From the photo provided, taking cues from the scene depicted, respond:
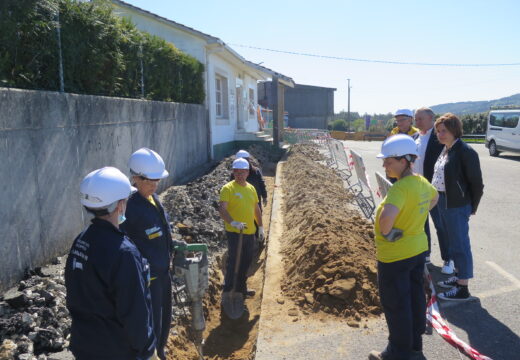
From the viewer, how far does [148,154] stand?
10.3 feet

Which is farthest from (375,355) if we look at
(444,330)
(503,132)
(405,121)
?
(503,132)

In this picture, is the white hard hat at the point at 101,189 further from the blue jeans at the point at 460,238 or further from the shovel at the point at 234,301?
the blue jeans at the point at 460,238

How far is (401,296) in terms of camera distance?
327 centimetres

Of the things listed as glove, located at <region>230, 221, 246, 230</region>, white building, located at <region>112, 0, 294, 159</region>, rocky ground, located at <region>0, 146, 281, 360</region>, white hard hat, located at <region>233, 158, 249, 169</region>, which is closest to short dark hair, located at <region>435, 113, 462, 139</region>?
white hard hat, located at <region>233, 158, 249, 169</region>

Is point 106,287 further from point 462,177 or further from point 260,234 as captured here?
point 260,234

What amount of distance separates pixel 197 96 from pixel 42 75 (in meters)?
8.26

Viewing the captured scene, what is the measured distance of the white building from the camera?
1438 centimetres

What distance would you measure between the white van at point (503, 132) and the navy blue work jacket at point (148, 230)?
20.0m

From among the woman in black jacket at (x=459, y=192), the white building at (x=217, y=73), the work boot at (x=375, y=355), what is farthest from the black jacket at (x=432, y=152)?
the white building at (x=217, y=73)

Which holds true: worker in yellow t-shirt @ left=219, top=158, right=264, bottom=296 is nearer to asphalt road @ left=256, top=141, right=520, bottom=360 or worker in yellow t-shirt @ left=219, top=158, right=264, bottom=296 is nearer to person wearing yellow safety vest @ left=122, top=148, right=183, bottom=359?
asphalt road @ left=256, top=141, right=520, bottom=360

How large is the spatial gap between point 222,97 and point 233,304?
13.6 m

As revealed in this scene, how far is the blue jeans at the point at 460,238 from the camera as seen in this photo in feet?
14.6

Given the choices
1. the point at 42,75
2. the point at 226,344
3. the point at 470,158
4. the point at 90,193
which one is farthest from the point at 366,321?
the point at 42,75

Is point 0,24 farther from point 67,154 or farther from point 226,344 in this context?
point 226,344
